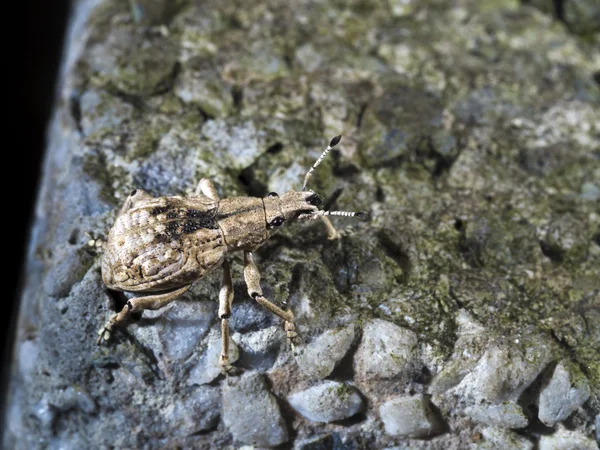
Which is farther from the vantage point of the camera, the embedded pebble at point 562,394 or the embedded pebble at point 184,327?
the embedded pebble at point 184,327

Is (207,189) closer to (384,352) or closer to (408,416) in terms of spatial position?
(384,352)

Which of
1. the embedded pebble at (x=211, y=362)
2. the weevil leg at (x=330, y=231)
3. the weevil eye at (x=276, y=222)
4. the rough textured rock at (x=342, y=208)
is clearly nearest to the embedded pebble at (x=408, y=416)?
the rough textured rock at (x=342, y=208)

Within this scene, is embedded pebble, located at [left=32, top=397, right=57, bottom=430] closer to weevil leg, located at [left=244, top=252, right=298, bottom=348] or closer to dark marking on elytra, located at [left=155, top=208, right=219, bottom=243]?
dark marking on elytra, located at [left=155, top=208, right=219, bottom=243]

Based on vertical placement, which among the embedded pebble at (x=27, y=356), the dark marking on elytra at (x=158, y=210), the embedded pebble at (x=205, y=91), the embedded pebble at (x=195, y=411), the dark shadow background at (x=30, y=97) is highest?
the embedded pebble at (x=205, y=91)

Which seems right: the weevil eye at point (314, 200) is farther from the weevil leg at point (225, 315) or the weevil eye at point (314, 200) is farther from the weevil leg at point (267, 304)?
the weevil leg at point (225, 315)

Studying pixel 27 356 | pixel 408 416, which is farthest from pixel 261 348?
pixel 27 356

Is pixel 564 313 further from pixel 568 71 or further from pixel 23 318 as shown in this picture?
pixel 23 318
